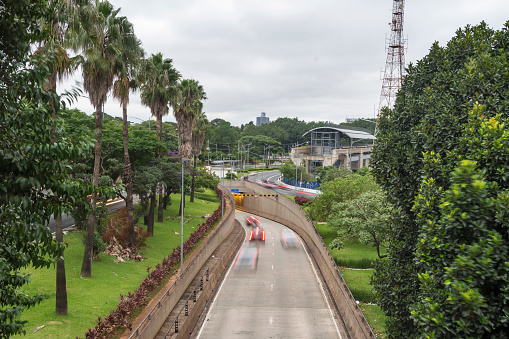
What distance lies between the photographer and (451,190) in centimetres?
855

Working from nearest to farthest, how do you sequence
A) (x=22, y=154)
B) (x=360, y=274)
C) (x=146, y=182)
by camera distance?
(x=22, y=154), (x=360, y=274), (x=146, y=182)

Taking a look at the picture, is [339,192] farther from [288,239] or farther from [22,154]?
[22,154]

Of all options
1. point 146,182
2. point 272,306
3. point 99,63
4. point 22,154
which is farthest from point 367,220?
point 22,154

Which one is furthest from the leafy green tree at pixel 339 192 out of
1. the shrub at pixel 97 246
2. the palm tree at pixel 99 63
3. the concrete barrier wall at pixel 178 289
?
the palm tree at pixel 99 63

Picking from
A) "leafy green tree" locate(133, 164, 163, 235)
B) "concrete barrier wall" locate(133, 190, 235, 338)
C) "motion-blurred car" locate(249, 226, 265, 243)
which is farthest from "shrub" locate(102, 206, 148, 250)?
"motion-blurred car" locate(249, 226, 265, 243)

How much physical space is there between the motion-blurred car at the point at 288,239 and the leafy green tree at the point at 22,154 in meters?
44.8

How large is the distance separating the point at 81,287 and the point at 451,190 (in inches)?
787

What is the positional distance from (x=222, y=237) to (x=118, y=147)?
17339 millimetres

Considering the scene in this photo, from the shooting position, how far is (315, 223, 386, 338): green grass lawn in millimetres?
22859

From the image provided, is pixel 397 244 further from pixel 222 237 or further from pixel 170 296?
pixel 222 237

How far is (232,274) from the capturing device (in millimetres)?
36375

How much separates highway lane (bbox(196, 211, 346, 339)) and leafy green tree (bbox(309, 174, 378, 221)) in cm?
638

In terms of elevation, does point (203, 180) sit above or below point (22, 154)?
below

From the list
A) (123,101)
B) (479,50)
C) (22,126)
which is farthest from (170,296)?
→ (479,50)
